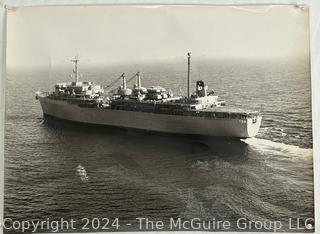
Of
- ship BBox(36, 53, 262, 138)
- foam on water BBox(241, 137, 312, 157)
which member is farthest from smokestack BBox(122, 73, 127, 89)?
foam on water BBox(241, 137, 312, 157)

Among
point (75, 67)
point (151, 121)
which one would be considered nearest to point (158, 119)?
point (151, 121)

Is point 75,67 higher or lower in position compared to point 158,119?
higher

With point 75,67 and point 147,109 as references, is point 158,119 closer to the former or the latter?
point 147,109

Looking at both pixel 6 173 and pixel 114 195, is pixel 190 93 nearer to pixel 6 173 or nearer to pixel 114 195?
pixel 114 195

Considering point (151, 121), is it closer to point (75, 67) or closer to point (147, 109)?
point (147, 109)

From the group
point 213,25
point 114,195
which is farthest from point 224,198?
point 213,25

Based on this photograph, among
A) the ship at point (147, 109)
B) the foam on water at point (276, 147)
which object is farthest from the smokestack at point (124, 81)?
the foam on water at point (276, 147)

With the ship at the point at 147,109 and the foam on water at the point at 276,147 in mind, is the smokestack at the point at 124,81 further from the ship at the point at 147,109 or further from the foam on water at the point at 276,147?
the foam on water at the point at 276,147
